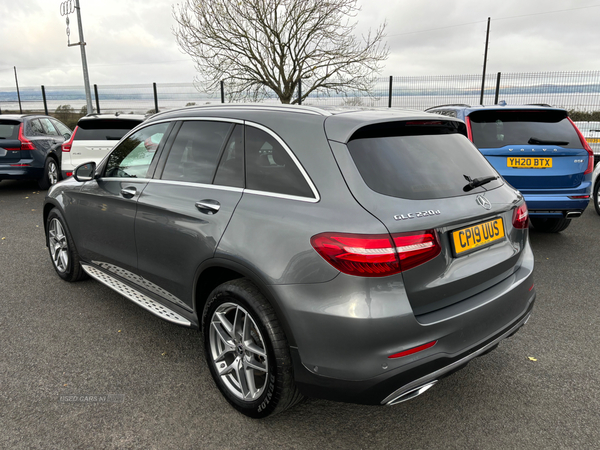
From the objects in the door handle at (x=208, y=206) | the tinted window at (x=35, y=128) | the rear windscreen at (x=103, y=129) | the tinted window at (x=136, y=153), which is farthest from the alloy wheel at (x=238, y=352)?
the tinted window at (x=35, y=128)

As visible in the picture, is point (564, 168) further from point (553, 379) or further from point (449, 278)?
point (449, 278)

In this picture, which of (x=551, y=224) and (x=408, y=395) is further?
(x=551, y=224)

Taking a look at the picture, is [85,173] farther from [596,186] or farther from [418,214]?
[596,186]

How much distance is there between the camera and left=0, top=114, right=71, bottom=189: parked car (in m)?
9.45

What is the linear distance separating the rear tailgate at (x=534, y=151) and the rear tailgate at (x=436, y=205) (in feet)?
9.44

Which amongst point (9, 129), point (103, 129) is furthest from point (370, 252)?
point (9, 129)

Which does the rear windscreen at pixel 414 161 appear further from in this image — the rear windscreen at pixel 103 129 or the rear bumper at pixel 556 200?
the rear windscreen at pixel 103 129

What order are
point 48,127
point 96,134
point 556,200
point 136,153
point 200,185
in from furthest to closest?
point 48,127 < point 96,134 < point 556,200 < point 136,153 < point 200,185

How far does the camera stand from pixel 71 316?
3818 millimetres

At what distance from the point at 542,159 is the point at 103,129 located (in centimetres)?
733

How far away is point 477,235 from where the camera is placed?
2342 mm

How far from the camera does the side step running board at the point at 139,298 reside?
298 centimetres

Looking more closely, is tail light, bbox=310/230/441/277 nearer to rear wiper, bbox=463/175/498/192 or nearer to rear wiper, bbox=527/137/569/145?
rear wiper, bbox=463/175/498/192

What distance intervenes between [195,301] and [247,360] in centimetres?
Answer: 54
